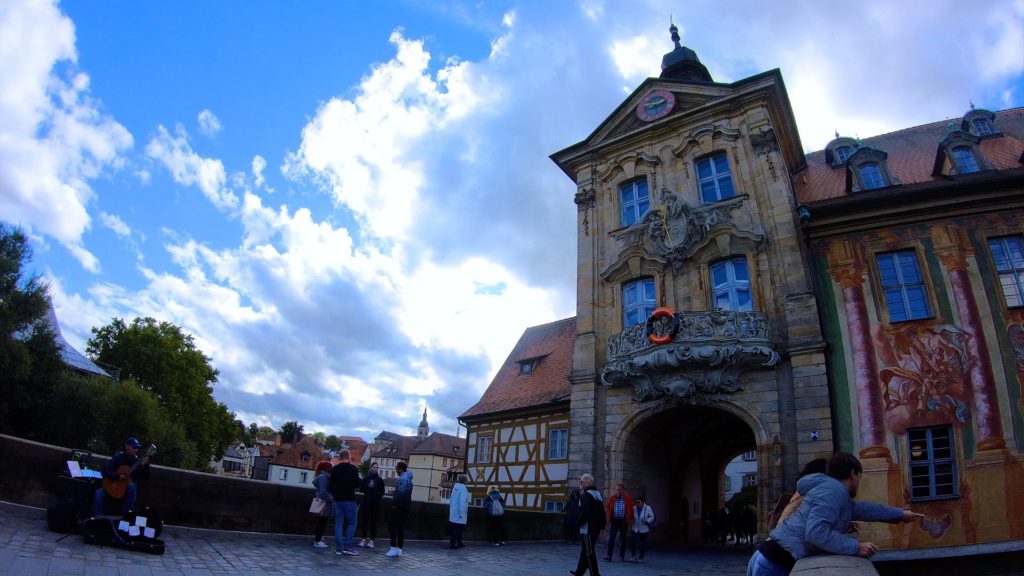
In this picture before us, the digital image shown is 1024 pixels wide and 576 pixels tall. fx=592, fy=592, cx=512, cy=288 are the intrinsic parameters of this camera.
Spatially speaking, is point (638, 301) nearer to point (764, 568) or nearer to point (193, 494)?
point (193, 494)

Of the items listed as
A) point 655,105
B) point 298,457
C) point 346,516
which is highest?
point 655,105

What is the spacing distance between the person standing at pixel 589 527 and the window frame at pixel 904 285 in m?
9.81

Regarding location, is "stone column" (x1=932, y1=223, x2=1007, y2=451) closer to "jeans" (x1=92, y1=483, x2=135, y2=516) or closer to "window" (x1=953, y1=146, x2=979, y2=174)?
"window" (x1=953, y1=146, x2=979, y2=174)

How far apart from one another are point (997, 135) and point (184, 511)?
21.8 meters

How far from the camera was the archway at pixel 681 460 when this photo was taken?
16.8 meters

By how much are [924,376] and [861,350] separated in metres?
1.33

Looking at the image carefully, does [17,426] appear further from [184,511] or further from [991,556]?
[991,556]

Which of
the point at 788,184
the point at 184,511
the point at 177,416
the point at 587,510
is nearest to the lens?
the point at 587,510

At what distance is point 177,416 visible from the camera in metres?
42.0

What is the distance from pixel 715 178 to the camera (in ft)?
59.1

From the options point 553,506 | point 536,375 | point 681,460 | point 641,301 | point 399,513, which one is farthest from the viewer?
point 536,375

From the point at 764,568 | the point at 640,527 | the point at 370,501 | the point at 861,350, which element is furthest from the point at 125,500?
the point at 861,350

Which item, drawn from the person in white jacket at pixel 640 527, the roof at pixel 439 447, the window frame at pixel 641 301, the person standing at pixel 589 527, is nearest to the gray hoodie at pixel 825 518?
the person standing at pixel 589 527

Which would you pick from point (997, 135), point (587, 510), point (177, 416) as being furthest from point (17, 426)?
point (997, 135)
